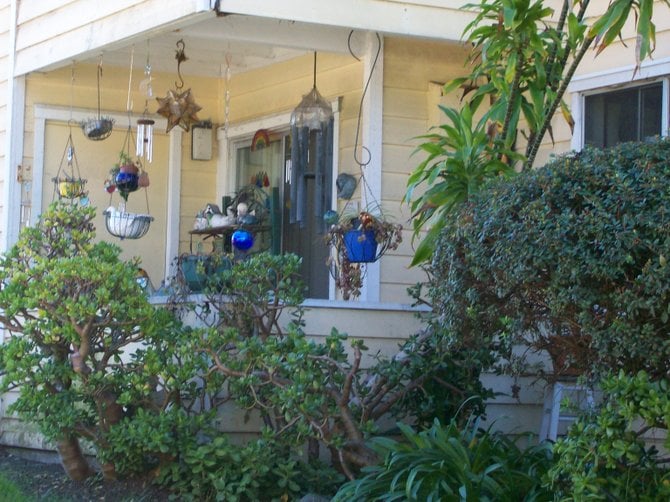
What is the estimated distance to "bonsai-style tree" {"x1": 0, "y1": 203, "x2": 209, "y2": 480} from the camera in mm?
6344

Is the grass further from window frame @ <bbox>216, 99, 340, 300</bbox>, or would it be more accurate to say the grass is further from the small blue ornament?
window frame @ <bbox>216, 99, 340, 300</bbox>

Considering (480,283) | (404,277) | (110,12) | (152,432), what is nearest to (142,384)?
(152,432)

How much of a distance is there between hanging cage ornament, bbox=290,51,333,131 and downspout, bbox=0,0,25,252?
255 cm

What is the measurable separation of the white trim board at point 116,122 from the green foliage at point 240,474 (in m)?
4.08

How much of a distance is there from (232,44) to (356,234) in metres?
2.45

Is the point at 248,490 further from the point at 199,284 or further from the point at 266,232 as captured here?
the point at 266,232

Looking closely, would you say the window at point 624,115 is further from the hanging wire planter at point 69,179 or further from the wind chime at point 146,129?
the hanging wire planter at point 69,179

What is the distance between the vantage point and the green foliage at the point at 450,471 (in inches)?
215

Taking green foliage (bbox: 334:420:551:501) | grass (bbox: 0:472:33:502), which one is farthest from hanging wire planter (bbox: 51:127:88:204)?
green foliage (bbox: 334:420:551:501)

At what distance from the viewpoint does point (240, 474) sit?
6.26 m

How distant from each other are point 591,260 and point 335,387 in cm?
226

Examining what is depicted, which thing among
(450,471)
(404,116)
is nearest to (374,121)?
(404,116)

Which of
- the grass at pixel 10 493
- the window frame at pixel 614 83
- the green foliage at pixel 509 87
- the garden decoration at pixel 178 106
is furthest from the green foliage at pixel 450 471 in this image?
the garden decoration at pixel 178 106

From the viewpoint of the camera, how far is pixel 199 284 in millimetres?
8031
